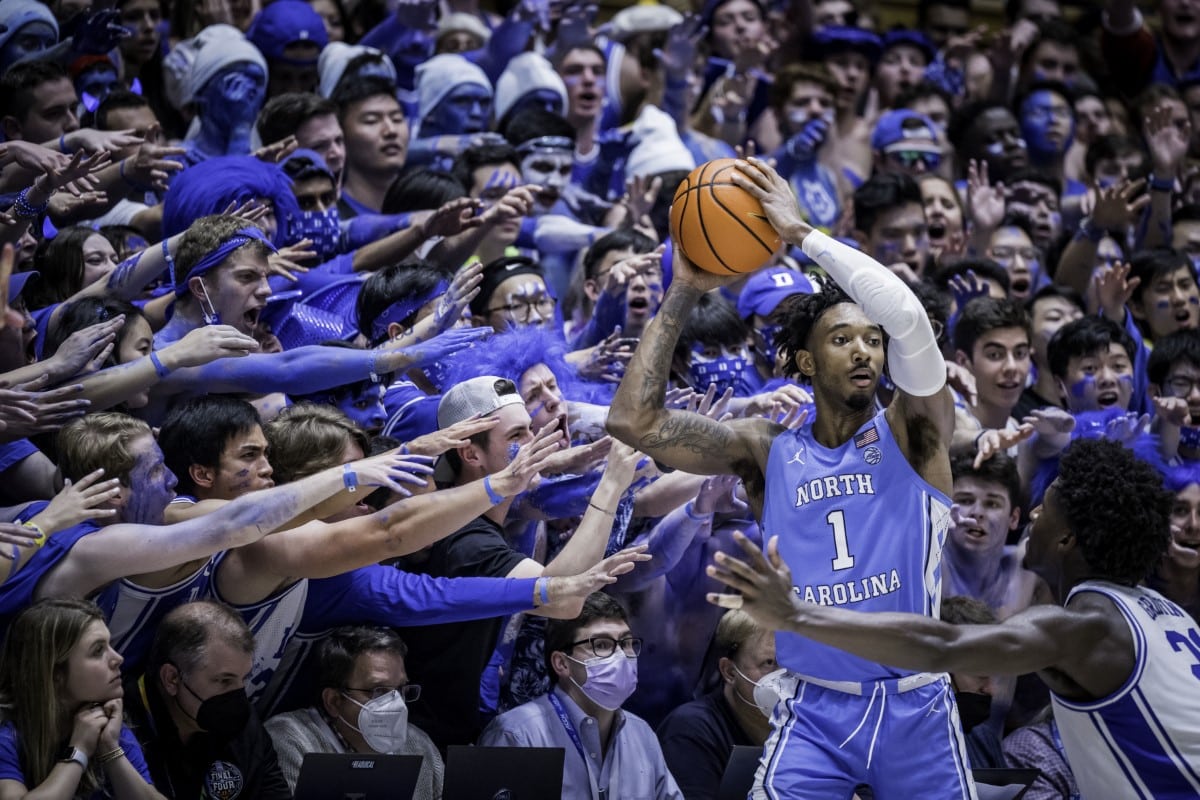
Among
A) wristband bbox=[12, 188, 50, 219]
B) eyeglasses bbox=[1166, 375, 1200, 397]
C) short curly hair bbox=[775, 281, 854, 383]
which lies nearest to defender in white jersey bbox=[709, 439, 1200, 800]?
short curly hair bbox=[775, 281, 854, 383]

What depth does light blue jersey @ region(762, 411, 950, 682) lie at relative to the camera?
4648 millimetres

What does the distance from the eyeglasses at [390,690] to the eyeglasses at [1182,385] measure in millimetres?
4397

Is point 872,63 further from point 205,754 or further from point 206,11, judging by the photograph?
point 205,754

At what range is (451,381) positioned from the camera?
6.56m

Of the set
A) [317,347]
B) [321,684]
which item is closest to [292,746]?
[321,684]

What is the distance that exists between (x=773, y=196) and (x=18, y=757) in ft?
9.59

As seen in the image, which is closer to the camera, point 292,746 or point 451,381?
point 292,746

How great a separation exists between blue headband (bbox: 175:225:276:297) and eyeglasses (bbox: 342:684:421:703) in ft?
5.96

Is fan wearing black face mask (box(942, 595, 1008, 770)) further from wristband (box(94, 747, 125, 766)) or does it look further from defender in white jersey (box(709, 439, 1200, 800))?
wristband (box(94, 747, 125, 766))

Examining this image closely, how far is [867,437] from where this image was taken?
4.85m

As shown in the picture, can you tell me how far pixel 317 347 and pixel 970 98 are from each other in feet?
24.5

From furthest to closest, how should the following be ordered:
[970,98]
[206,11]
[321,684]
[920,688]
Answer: [970,98] → [206,11] → [321,684] → [920,688]

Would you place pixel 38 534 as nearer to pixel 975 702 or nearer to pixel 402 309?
pixel 402 309

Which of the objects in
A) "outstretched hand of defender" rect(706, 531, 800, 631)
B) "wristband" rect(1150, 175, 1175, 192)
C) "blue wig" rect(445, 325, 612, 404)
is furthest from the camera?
"wristband" rect(1150, 175, 1175, 192)
